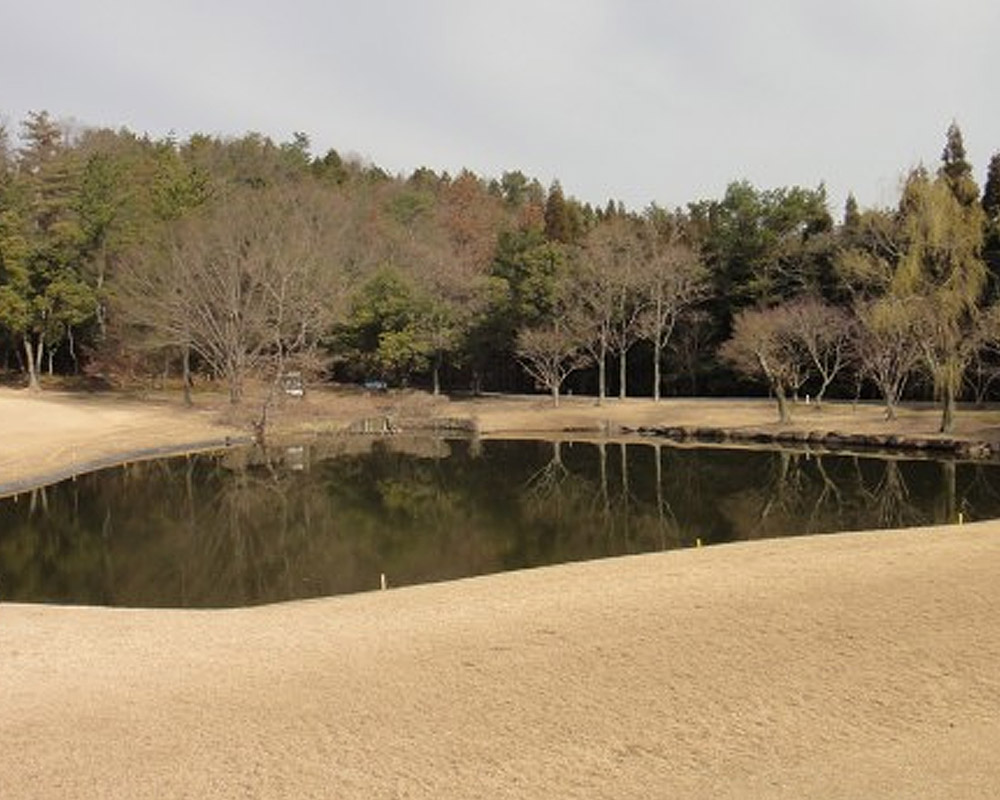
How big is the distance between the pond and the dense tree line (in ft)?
32.3

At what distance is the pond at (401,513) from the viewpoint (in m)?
15.3

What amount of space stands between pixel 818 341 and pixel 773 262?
7.43 meters

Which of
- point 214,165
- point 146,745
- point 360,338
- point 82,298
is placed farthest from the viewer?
point 214,165

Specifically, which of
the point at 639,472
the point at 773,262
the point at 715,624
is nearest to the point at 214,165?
the point at 773,262

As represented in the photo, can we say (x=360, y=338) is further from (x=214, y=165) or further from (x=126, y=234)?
(x=214, y=165)

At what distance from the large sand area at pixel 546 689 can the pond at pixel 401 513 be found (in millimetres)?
3447

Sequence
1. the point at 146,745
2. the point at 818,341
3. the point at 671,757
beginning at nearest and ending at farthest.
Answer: the point at 671,757 → the point at 146,745 → the point at 818,341

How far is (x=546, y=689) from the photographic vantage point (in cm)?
746

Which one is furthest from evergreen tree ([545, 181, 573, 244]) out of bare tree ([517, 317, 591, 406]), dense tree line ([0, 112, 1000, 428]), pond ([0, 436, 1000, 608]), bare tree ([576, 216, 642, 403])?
pond ([0, 436, 1000, 608])

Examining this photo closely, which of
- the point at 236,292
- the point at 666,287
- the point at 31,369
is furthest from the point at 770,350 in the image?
the point at 31,369

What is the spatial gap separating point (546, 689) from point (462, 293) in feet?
160

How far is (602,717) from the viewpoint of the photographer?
6.81 m

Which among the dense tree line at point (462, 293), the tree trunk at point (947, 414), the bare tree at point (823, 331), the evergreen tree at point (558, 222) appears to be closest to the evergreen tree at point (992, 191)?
the dense tree line at point (462, 293)

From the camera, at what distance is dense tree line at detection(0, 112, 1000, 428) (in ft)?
132
